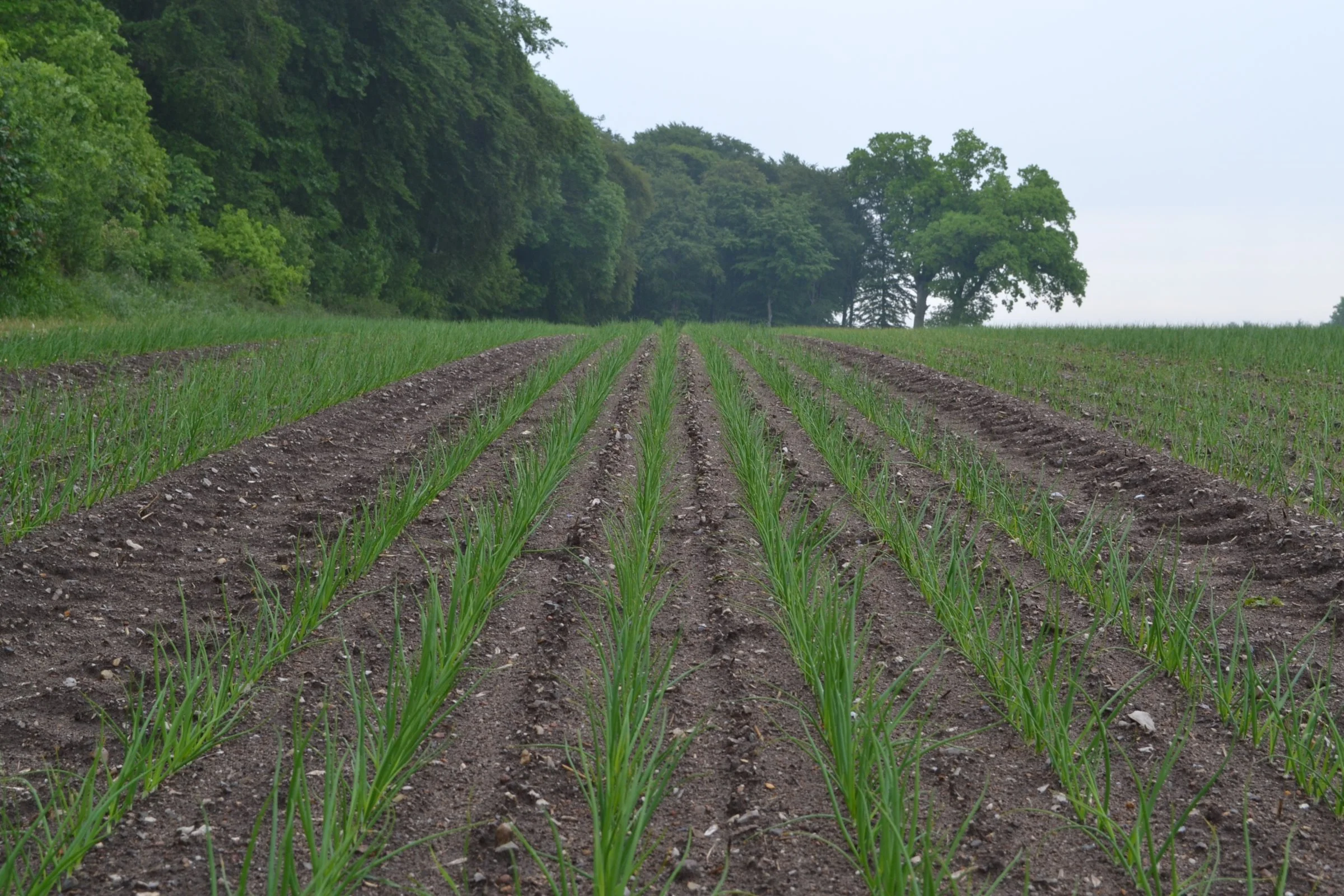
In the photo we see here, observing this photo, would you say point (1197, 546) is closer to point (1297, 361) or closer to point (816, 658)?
point (816, 658)

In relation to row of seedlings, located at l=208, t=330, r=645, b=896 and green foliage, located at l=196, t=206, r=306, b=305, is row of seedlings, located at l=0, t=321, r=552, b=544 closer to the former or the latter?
row of seedlings, located at l=208, t=330, r=645, b=896

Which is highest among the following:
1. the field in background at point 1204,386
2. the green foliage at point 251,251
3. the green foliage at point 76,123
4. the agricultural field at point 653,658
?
the green foliage at point 76,123

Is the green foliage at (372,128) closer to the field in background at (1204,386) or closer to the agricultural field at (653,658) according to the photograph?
the field in background at (1204,386)

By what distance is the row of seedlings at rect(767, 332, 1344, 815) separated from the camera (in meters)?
2.62

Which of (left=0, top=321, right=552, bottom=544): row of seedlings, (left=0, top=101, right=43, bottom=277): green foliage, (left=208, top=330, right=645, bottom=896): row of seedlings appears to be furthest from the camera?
(left=0, top=101, right=43, bottom=277): green foliage

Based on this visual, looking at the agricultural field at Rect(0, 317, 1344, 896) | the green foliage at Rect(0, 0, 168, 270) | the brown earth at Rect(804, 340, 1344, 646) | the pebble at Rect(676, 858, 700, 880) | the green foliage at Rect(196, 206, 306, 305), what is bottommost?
the pebble at Rect(676, 858, 700, 880)

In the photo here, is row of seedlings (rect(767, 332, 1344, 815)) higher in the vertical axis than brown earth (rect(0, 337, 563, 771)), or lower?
higher

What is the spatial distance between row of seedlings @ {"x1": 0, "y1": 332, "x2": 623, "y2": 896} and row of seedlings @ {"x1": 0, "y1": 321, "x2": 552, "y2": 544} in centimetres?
119

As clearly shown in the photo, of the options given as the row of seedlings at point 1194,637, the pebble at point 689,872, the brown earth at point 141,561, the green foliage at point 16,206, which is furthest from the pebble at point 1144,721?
the green foliage at point 16,206

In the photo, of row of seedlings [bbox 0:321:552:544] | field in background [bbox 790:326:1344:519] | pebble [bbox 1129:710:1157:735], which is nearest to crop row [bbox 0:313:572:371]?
row of seedlings [bbox 0:321:552:544]

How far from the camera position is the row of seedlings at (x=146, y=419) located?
4.58 meters

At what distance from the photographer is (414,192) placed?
29.7 metres

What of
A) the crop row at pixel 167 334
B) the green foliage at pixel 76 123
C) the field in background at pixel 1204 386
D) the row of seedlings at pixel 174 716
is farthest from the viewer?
the green foliage at pixel 76 123

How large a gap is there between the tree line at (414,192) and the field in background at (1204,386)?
12.7 meters
